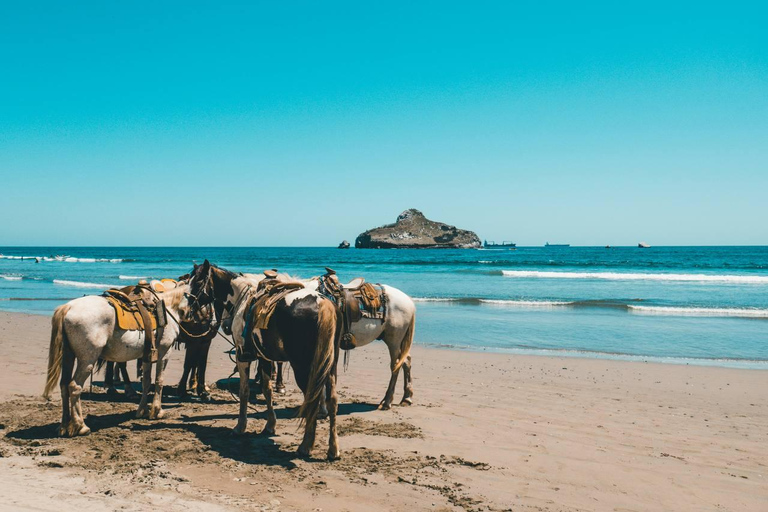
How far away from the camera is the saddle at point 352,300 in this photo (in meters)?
6.16

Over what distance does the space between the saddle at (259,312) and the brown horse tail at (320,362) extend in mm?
538

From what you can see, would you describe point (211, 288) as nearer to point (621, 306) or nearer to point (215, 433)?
point (215, 433)

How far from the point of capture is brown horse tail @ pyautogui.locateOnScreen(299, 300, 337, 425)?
15.6ft

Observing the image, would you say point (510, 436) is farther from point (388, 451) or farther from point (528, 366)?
point (528, 366)

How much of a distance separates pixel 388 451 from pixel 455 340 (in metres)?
7.67

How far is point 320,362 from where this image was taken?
16.0ft

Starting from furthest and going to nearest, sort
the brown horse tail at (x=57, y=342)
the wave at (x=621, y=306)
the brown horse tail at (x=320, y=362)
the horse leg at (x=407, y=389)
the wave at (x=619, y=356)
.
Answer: the wave at (x=621, y=306) < the wave at (x=619, y=356) < the horse leg at (x=407, y=389) < the brown horse tail at (x=57, y=342) < the brown horse tail at (x=320, y=362)

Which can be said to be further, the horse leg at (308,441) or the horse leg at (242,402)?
the horse leg at (242,402)

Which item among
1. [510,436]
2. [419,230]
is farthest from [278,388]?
[419,230]

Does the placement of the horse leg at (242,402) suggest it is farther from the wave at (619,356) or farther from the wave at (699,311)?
the wave at (699,311)

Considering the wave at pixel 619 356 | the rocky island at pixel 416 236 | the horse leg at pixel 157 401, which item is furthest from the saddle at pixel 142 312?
the rocky island at pixel 416 236

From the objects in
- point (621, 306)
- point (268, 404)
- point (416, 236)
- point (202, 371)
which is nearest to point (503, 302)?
point (621, 306)

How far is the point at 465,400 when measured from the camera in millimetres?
7230

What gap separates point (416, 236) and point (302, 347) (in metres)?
115
